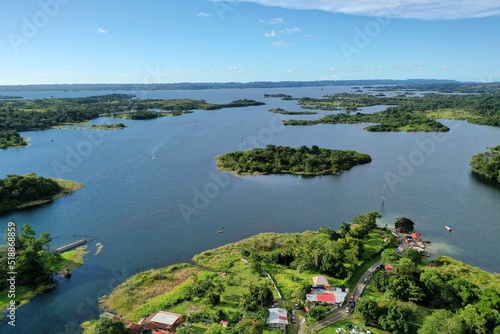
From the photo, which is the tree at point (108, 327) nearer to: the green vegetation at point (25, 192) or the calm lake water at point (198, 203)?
the calm lake water at point (198, 203)

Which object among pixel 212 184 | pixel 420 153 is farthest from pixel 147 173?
pixel 420 153

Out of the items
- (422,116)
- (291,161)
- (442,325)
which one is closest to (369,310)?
(442,325)

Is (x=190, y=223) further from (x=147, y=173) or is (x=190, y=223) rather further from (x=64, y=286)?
(x=147, y=173)

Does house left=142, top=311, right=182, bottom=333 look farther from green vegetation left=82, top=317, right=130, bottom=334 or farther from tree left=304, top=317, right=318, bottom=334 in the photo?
tree left=304, top=317, right=318, bottom=334

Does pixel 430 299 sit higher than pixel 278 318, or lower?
lower

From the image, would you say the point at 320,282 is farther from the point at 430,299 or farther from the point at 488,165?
the point at 488,165

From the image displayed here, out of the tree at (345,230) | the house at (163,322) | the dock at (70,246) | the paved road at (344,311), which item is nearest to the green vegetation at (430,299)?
the paved road at (344,311)

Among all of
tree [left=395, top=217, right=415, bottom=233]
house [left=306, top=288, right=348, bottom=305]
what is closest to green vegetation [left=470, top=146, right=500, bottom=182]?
tree [left=395, top=217, right=415, bottom=233]
